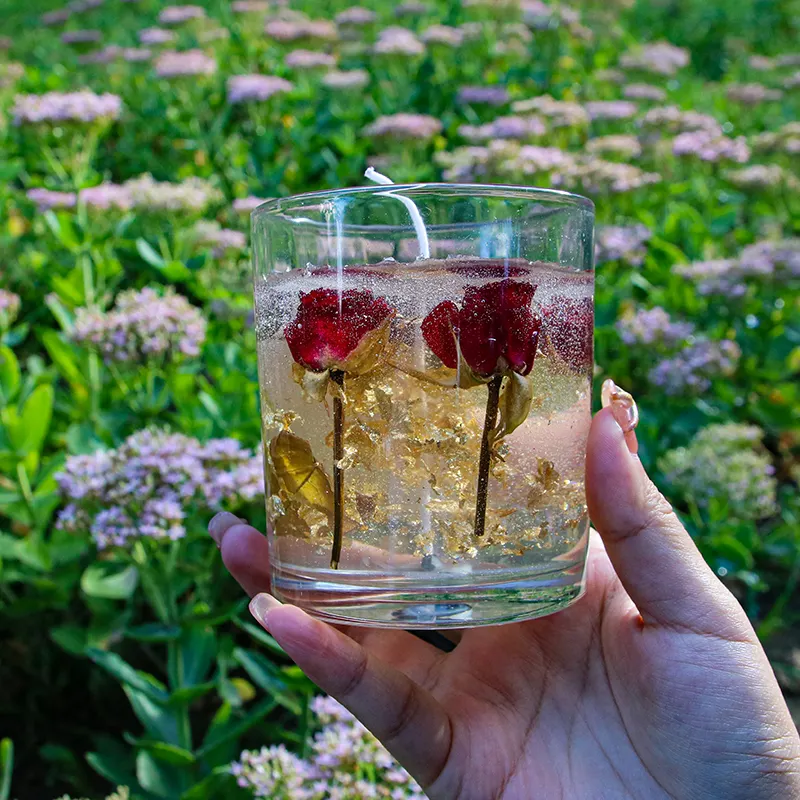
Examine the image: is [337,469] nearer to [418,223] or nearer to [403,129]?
[418,223]

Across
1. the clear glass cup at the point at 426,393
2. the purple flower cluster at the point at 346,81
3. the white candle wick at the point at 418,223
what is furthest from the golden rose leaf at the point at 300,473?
the purple flower cluster at the point at 346,81

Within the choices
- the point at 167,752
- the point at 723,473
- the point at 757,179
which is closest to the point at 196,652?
the point at 167,752

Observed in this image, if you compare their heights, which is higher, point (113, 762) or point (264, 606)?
point (264, 606)

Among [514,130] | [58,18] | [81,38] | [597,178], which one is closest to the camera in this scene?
[597,178]

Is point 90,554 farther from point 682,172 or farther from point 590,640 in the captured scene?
point 682,172

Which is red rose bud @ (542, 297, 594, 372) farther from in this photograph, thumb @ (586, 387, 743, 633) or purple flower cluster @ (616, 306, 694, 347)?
purple flower cluster @ (616, 306, 694, 347)

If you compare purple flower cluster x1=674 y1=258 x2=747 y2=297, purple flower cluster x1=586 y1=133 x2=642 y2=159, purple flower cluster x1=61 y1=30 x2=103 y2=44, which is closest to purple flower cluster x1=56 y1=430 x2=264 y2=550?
purple flower cluster x1=674 y1=258 x2=747 y2=297

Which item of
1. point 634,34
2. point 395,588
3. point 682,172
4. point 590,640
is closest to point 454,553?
point 395,588
